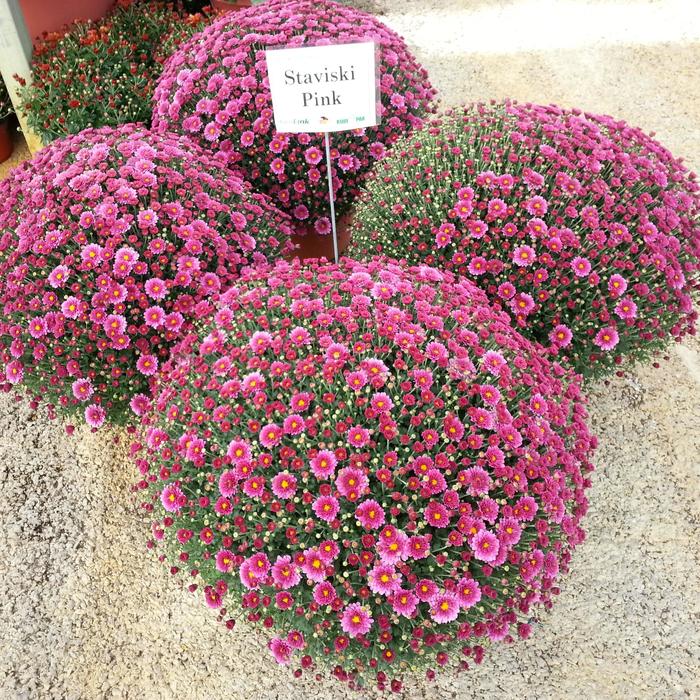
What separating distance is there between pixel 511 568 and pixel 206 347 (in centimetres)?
97

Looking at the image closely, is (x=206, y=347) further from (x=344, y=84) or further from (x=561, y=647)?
(x=561, y=647)

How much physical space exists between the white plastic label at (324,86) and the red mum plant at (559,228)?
0.36m

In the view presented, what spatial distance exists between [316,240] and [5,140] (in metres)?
2.40

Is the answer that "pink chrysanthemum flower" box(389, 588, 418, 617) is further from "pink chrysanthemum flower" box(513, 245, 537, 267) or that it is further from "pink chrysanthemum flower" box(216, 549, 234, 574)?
"pink chrysanthemum flower" box(513, 245, 537, 267)

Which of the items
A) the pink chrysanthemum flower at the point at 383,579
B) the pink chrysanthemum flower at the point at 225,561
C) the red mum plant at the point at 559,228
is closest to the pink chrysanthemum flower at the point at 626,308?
the red mum plant at the point at 559,228

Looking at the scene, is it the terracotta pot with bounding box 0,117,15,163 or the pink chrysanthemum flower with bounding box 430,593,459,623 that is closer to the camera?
the pink chrysanthemum flower with bounding box 430,593,459,623

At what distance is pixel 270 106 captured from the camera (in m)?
2.78

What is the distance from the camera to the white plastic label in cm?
211

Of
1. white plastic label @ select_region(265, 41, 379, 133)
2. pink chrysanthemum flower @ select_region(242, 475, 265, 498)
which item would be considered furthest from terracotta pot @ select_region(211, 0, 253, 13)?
pink chrysanthemum flower @ select_region(242, 475, 265, 498)

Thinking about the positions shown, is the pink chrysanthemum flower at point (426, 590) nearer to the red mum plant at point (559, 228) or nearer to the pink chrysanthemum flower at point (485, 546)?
the pink chrysanthemum flower at point (485, 546)

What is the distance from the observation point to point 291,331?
5.74ft

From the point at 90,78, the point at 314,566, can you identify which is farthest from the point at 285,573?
the point at 90,78

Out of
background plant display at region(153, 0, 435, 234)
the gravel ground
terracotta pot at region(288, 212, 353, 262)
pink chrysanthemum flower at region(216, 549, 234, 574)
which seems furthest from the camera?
terracotta pot at region(288, 212, 353, 262)

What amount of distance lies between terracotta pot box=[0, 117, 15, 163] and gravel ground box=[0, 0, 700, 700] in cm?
208
